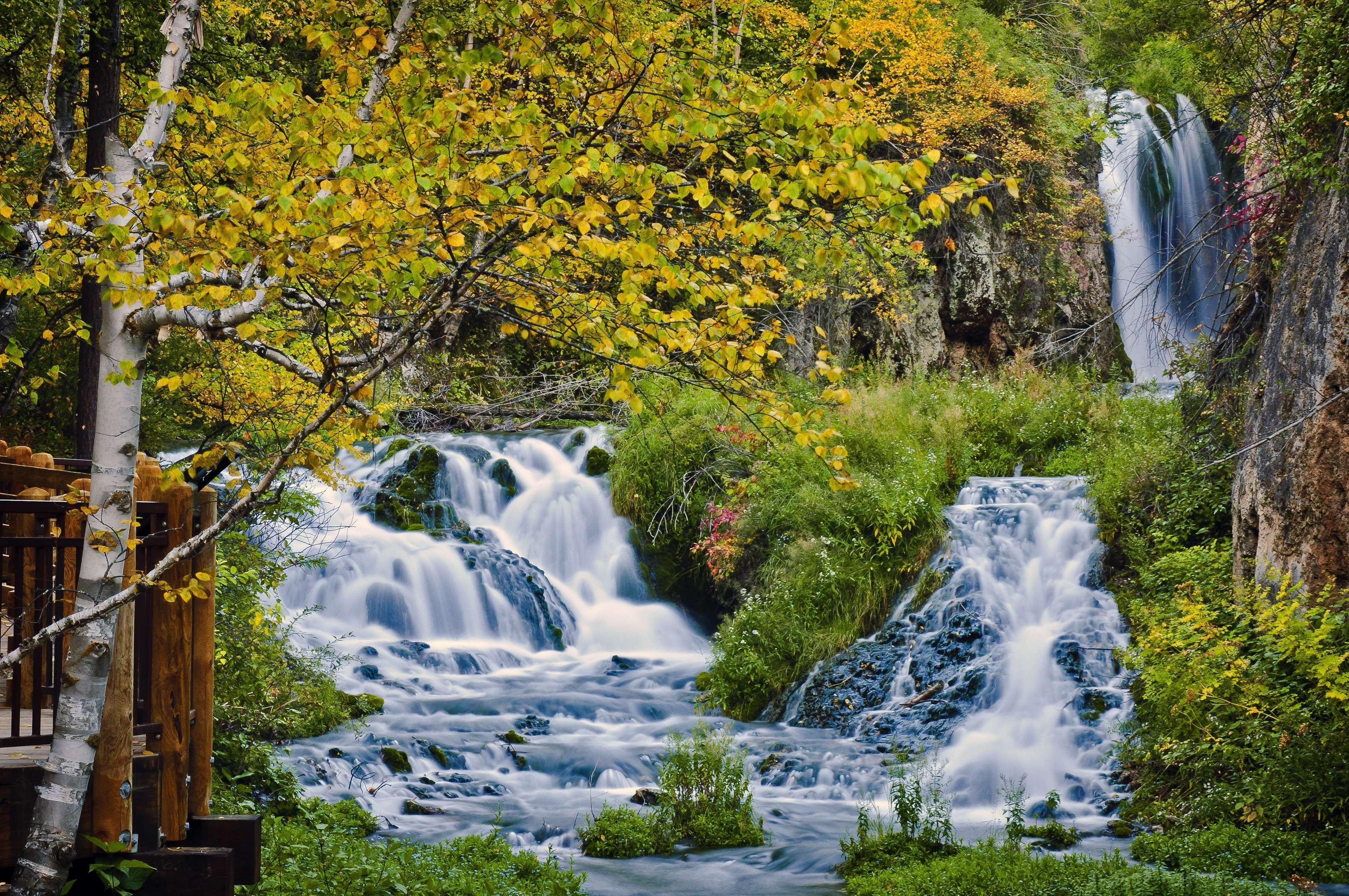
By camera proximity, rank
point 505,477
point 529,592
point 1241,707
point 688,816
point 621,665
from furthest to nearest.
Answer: point 505,477 < point 529,592 < point 621,665 < point 688,816 < point 1241,707

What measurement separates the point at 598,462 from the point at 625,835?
8955 mm

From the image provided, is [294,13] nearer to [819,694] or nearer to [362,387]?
[362,387]

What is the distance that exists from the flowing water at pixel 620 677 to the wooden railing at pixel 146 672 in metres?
3.46

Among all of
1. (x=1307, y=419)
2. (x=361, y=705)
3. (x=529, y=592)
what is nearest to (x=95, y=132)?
(x=361, y=705)

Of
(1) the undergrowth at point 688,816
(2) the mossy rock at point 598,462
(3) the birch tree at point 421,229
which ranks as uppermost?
(2) the mossy rock at point 598,462

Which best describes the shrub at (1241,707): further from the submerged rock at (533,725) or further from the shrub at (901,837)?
the submerged rock at (533,725)

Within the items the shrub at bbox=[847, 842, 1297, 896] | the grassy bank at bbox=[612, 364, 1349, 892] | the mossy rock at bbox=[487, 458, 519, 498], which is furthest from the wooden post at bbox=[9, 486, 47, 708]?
the mossy rock at bbox=[487, 458, 519, 498]

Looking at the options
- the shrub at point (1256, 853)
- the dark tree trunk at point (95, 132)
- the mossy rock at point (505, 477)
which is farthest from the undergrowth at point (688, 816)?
the mossy rock at point (505, 477)

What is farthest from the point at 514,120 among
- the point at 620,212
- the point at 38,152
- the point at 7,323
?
the point at 38,152

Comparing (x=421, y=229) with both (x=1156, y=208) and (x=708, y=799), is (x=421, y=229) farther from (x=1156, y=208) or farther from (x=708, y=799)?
(x=1156, y=208)

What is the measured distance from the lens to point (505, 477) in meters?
16.2

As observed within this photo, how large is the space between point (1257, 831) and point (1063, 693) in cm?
317

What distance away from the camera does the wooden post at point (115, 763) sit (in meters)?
3.96

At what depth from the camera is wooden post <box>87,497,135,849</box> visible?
396 cm
